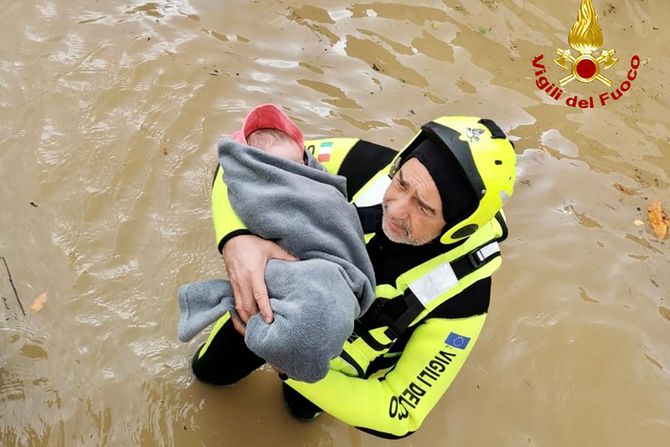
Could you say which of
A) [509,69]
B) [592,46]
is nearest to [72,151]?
[509,69]

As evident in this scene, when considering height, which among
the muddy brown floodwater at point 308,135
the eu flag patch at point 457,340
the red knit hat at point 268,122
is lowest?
the muddy brown floodwater at point 308,135

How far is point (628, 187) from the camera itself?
3.79m

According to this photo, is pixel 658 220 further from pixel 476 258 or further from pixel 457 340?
pixel 457 340

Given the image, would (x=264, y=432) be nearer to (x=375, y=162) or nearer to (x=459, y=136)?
(x=375, y=162)

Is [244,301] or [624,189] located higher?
[244,301]

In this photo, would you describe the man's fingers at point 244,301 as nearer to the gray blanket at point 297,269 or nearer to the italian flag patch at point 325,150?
the gray blanket at point 297,269

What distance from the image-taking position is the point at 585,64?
14.9 ft

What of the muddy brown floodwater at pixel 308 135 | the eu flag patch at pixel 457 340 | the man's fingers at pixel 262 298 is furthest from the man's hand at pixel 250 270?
the muddy brown floodwater at pixel 308 135

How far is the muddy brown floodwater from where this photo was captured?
A: 272cm

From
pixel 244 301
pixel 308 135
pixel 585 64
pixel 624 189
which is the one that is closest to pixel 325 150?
pixel 244 301

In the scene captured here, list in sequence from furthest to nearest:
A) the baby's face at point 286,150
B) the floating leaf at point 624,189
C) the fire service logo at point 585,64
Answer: the fire service logo at point 585,64 < the floating leaf at point 624,189 < the baby's face at point 286,150

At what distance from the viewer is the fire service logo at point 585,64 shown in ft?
14.1

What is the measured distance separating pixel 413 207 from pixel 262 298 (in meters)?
0.62

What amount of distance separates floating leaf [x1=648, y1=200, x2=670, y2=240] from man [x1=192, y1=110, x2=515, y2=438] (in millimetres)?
1977
